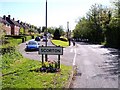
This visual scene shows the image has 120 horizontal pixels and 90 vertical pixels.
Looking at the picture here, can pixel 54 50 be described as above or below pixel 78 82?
above

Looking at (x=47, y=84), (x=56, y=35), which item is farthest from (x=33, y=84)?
(x=56, y=35)

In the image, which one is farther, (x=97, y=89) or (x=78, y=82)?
(x=78, y=82)

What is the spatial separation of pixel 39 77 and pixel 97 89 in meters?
3.36

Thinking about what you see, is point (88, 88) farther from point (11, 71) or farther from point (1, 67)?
point (1, 67)

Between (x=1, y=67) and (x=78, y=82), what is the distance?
5.36 meters

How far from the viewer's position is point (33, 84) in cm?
1270

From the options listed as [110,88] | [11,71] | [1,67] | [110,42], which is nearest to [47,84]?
[110,88]

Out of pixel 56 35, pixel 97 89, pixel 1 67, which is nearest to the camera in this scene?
pixel 97 89

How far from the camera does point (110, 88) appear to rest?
12.9 m

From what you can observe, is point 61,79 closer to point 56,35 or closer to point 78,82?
point 78,82

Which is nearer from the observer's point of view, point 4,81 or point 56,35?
point 4,81

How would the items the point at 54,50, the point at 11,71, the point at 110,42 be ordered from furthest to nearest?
the point at 110,42
the point at 54,50
the point at 11,71

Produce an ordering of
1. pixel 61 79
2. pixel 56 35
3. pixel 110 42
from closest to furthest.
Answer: pixel 61 79
pixel 110 42
pixel 56 35

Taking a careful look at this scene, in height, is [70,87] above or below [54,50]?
below
